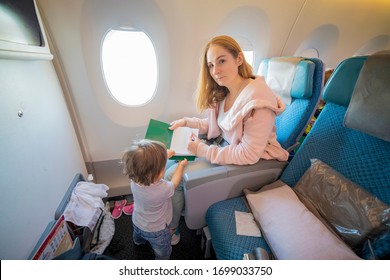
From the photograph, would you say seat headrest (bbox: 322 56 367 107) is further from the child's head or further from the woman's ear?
the child's head

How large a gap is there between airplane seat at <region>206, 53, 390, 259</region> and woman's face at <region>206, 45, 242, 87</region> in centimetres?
60

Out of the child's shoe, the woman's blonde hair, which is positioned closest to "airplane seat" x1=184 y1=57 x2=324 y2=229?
the woman's blonde hair

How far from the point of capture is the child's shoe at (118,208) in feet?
5.67

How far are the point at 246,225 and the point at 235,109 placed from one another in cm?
72

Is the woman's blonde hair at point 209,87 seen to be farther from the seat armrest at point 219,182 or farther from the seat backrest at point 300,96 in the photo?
the seat armrest at point 219,182

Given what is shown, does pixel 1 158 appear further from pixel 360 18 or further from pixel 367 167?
pixel 360 18

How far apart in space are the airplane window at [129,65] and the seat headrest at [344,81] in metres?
1.40

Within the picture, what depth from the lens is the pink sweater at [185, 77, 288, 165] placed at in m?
1.03

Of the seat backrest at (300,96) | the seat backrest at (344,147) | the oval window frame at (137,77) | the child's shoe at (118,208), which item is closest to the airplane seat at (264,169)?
the seat backrest at (300,96)

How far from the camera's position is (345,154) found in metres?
1.01

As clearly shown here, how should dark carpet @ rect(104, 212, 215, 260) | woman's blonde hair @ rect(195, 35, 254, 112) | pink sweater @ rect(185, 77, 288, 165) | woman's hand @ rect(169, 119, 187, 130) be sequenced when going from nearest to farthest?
pink sweater @ rect(185, 77, 288, 165) < woman's blonde hair @ rect(195, 35, 254, 112) < dark carpet @ rect(104, 212, 215, 260) < woman's hand @ rect(169, 119, 187, 130)

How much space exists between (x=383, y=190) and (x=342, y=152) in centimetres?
26

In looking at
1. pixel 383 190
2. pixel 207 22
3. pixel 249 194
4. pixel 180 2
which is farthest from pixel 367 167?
pixel 180 2

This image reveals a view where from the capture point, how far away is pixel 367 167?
2.98ft
